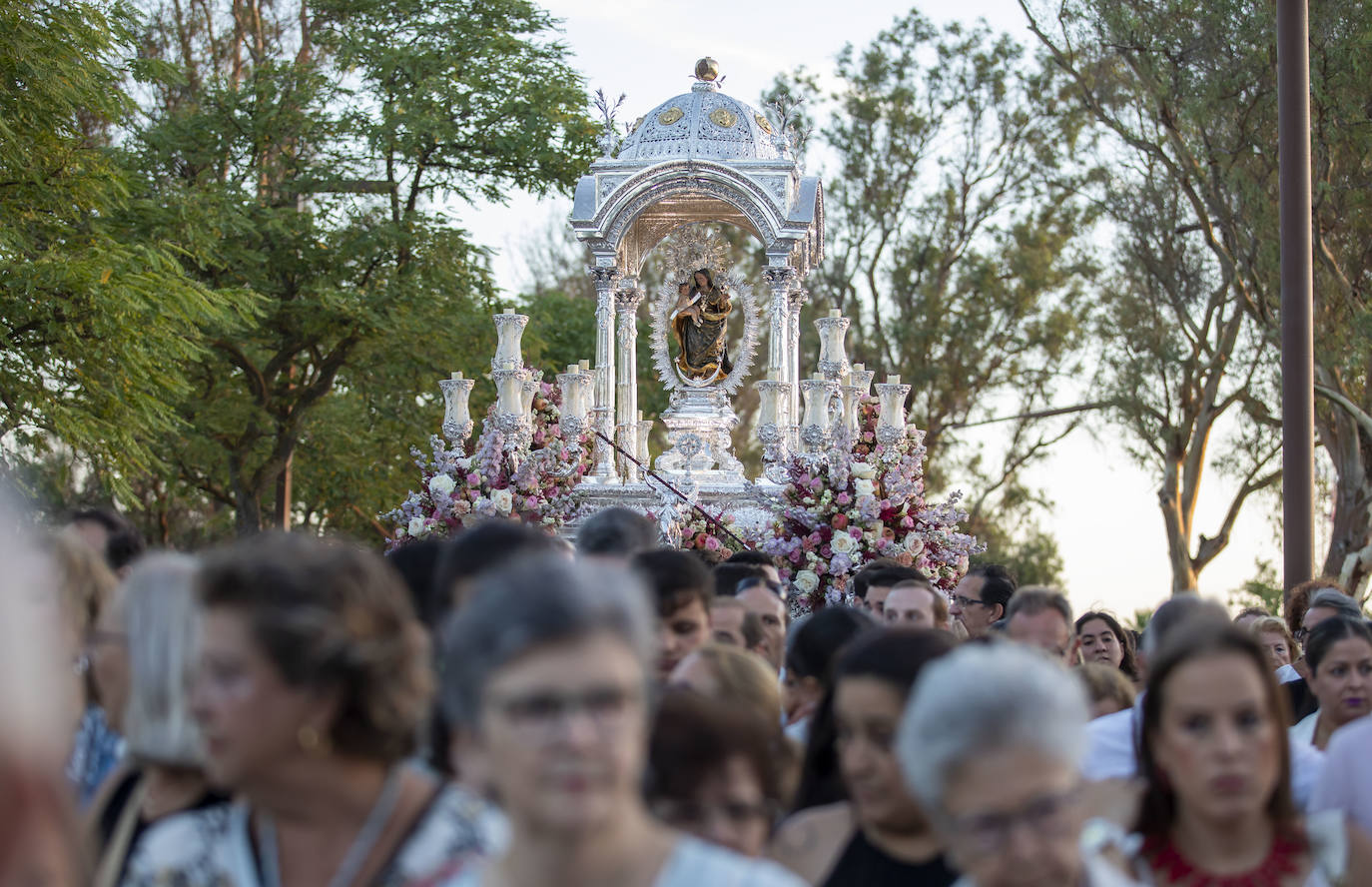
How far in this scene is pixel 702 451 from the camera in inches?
760

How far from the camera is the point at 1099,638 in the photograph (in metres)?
8.80

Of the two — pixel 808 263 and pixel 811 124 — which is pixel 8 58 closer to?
A: pixel 808 263

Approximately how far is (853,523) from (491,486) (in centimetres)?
348

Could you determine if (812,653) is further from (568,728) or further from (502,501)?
(502,501)

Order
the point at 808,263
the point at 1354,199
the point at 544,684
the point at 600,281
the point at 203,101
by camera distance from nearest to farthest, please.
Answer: the point at 544,684, the point at 600,281, the point at 808,263, the point at 1354,199, the point at 203,101

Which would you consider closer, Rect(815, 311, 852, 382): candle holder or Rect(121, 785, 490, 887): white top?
Rect(121, 785, 490, 887): white top

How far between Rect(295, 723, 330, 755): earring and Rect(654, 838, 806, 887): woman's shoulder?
69cm

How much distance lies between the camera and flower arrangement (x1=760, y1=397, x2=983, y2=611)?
12.6 m

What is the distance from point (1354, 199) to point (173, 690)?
24.3 meters

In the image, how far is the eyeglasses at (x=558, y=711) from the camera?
2918mm

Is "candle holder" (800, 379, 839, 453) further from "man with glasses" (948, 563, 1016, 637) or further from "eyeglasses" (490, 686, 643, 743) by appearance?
"eyeglasses" (490, 686, 643, 743)

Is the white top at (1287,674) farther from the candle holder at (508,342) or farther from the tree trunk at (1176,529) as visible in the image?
the tree trunk at (1176,529)

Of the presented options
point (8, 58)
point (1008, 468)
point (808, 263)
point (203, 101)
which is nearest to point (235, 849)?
point (8, 58)

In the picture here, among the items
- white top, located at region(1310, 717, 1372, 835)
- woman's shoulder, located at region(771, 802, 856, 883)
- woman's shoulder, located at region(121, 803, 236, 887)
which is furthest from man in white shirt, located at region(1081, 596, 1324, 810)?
woman's shoulder, located at region(121, 803, 236, 887)
